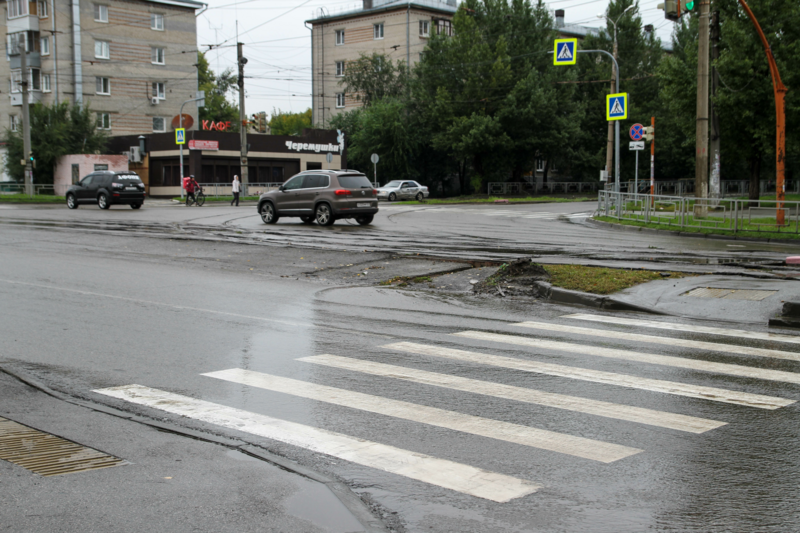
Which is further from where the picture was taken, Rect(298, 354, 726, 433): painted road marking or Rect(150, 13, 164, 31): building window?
Rect(150, 13, 164, 31): building window

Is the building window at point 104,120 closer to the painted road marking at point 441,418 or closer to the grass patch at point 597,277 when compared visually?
the grass patch at point 597,277

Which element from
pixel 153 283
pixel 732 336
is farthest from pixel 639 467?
pixel 153 283

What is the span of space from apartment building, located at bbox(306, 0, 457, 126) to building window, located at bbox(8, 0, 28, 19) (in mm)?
25603

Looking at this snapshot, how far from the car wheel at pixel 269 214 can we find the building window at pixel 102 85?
40.3 meters

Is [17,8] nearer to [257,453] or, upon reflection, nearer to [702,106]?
[702,106]

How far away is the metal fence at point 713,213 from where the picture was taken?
20844 millimetres

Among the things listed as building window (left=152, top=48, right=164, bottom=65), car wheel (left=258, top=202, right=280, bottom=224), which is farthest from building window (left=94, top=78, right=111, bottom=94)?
car wheel (left=258, top=202, right=280, bottom=224)

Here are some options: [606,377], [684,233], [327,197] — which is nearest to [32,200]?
[327,197]

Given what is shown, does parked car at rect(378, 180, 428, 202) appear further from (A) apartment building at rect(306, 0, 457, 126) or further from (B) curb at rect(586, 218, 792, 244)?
(B) curb at rect(586, 218, 792, 244)

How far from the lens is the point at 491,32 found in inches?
2372

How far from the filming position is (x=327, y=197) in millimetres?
24891

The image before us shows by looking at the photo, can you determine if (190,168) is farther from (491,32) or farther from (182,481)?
(182,481)

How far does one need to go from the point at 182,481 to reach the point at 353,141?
61763 millimetres

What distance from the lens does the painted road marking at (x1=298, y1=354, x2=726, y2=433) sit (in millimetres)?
5137
